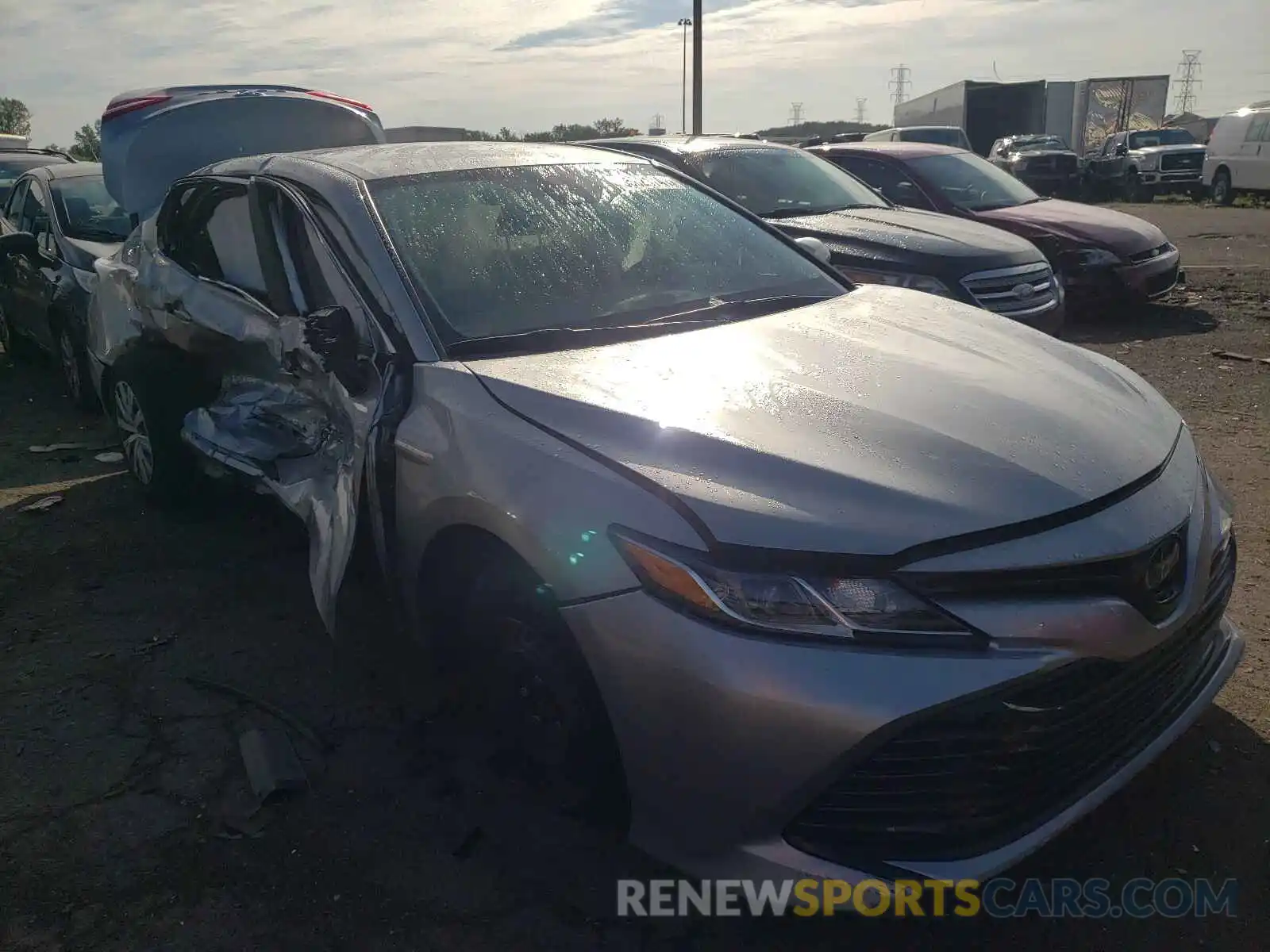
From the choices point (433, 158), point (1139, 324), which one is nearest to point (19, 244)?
point (433, 158)

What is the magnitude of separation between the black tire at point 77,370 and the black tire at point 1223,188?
21.1m

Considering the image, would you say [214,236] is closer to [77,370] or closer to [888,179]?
[77,370]

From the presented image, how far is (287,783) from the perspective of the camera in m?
2.81

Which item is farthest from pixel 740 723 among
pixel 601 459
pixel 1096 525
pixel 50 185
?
pixel 50 185

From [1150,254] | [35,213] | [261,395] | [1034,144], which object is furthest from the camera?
[1034,144]

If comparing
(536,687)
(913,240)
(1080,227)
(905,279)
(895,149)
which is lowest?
(536,687)

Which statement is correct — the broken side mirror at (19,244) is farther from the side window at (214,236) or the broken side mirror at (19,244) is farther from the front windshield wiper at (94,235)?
the side window at (214,236)

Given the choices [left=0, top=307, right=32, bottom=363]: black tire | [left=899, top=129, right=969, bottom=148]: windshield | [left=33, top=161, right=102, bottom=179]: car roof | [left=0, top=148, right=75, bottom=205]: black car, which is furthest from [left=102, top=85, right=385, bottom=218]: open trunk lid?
[left=899, top=129, right=969, bottom=148]: windshield

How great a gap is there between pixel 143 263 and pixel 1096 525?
4216mm

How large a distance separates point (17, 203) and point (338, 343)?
23.1 ft

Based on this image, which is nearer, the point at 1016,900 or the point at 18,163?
the point at 1016,900

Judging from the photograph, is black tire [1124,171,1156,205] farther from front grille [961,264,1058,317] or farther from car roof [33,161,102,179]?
car roof [33,161,102,179]

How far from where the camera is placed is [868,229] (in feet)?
24.4

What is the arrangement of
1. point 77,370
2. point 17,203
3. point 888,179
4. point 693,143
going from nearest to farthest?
1. point 77,370
2. point 693,143
3. point 17,203
4. point 888,179
